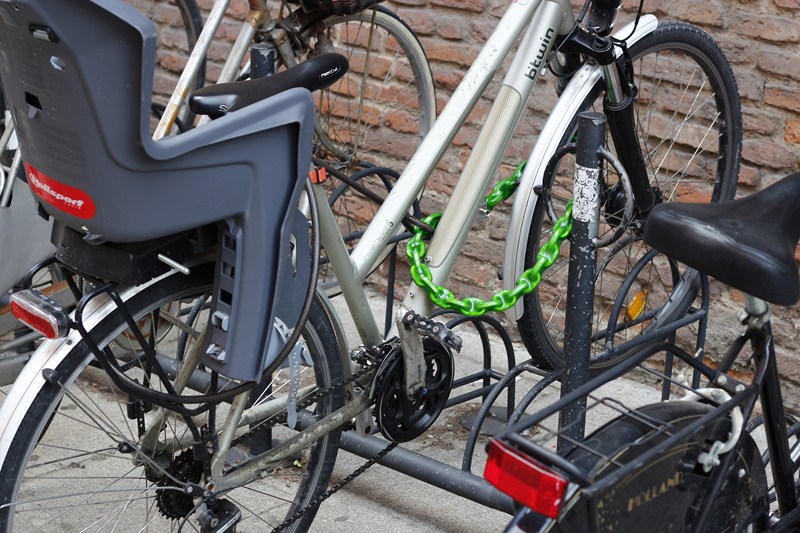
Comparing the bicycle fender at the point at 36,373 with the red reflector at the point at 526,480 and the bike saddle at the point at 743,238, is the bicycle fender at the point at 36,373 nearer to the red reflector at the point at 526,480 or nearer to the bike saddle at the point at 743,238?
the red reflector at the point at 526,480

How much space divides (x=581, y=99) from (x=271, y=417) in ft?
3.42

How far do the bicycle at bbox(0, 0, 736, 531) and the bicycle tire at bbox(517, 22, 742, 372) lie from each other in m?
0.20

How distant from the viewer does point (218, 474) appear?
89.0 inches

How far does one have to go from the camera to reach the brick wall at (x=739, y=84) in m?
3.29

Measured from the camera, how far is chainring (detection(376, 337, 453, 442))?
252 centimetres

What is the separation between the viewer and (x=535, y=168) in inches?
105

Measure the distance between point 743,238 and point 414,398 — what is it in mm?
971

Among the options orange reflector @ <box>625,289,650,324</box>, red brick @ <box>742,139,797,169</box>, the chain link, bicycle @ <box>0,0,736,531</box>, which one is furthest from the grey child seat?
red brick @ <box>742,139,797,169</box>

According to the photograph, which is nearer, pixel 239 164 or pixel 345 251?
pixel 239 164

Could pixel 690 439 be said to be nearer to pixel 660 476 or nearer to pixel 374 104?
pixel 660 476

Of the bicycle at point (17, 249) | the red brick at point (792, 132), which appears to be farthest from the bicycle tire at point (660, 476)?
the red brick at point (792, 132)

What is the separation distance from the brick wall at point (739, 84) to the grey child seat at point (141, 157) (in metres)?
1.74

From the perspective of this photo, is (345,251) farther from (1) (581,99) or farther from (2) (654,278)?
(2) (654,278)

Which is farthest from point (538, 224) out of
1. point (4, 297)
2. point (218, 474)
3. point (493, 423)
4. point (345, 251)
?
point (4, 297)
